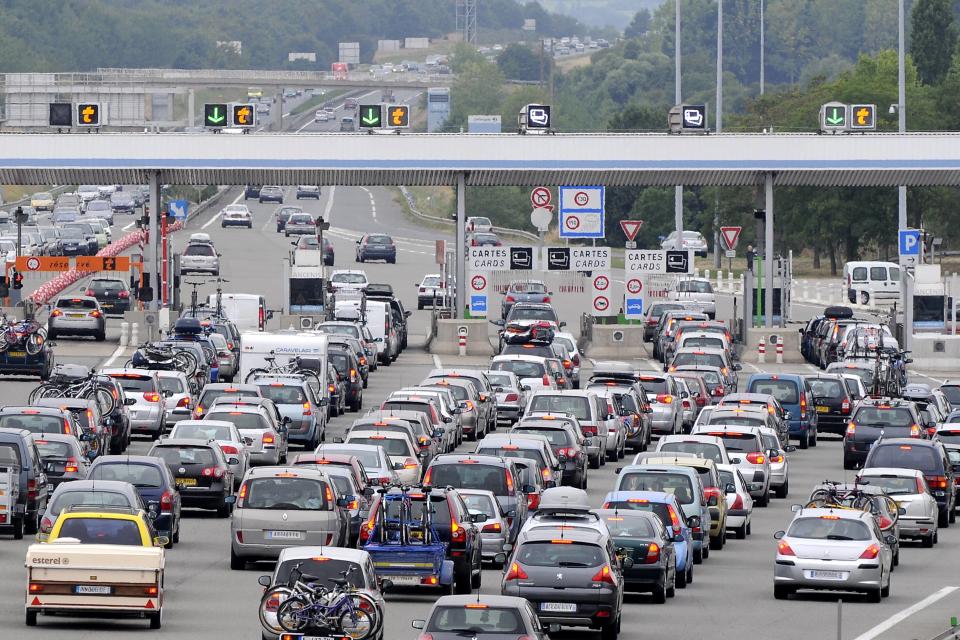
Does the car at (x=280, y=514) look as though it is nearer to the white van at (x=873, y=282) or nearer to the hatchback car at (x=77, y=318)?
the hatchback car at (x=77, y=318)

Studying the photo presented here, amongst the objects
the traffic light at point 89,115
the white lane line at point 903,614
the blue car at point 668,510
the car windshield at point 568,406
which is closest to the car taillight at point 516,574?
the white lane line at point 903,614

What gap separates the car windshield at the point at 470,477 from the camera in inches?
1255

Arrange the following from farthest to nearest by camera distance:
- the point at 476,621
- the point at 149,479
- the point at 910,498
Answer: the point at 910,498 → the point at 149,479 → the point at 476,621

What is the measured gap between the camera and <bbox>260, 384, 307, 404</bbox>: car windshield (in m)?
44.5

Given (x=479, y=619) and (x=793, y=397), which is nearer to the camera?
(x=479, y=619)

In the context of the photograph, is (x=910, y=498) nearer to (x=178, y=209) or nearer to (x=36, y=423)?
(x=36, y=423)

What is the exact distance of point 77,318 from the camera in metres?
65.2

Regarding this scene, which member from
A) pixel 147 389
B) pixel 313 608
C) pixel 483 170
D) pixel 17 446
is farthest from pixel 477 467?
pixel 483 170

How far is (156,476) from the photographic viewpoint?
31438 mm

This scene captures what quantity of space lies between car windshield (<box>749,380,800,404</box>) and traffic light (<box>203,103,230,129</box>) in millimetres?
26930

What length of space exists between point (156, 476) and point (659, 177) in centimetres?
4276

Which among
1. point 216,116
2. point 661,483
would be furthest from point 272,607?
point 216,116

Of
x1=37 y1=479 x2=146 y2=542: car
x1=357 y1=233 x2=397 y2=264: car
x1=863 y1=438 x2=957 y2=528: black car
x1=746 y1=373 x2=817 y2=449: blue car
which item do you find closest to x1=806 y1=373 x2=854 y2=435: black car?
x1=746 y1=373 x2=817 y2=449: blue car

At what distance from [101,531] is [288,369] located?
71.3 ft
